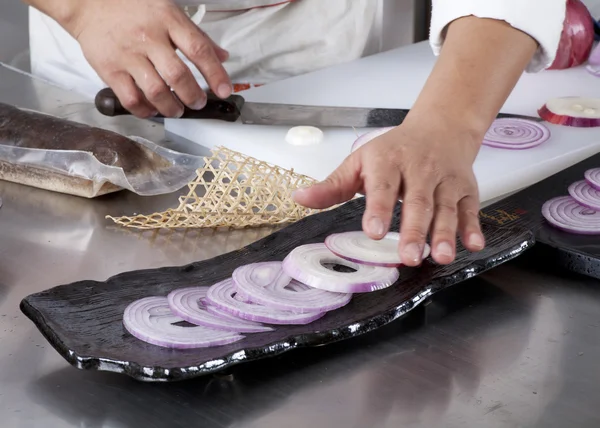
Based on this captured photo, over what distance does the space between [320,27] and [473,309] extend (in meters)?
1.19

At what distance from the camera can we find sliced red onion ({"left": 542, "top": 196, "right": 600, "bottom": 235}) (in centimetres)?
135

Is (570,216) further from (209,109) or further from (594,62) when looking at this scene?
(594,62)

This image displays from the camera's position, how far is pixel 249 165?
1591 mm

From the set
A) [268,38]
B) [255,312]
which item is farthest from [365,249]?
[268,38]

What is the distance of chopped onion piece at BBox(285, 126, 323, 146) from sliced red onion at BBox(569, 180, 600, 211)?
47cm

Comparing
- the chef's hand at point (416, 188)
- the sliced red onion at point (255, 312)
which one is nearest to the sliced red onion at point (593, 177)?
the chef's hand at point (416, 188)

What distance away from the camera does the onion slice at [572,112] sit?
1800mm

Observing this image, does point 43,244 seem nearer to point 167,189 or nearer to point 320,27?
point 167,189

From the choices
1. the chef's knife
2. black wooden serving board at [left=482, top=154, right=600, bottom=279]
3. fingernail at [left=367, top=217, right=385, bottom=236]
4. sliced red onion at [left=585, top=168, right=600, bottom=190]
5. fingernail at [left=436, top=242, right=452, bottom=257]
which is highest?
fingernail at [left=367, top=217, right=385, bottom=236]

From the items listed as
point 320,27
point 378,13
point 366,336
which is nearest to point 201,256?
point 366,336

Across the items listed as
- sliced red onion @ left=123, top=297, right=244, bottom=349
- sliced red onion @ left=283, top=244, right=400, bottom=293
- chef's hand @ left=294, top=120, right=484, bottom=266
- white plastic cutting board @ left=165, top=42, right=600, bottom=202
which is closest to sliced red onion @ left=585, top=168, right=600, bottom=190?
white plastic cutting board @ left=165, top=42, right=600, bottom=202

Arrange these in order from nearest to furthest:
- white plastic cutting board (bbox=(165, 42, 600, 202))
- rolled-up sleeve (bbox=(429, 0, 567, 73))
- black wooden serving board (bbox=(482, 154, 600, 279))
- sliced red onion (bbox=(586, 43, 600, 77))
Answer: black wooden serving board (bbox=(482, 154, 600, 279)) < rolled-up sleeve (bbox=(429, 0, 567, 73)) < white plastic cutting board (bbox=(165, 42, 600, 202)) < sliced red onion (bbox=(586, 43, 600, 77))

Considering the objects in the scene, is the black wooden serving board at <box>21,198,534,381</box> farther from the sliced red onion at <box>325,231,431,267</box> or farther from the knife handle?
the knife handle

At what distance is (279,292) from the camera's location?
114 centimetres
